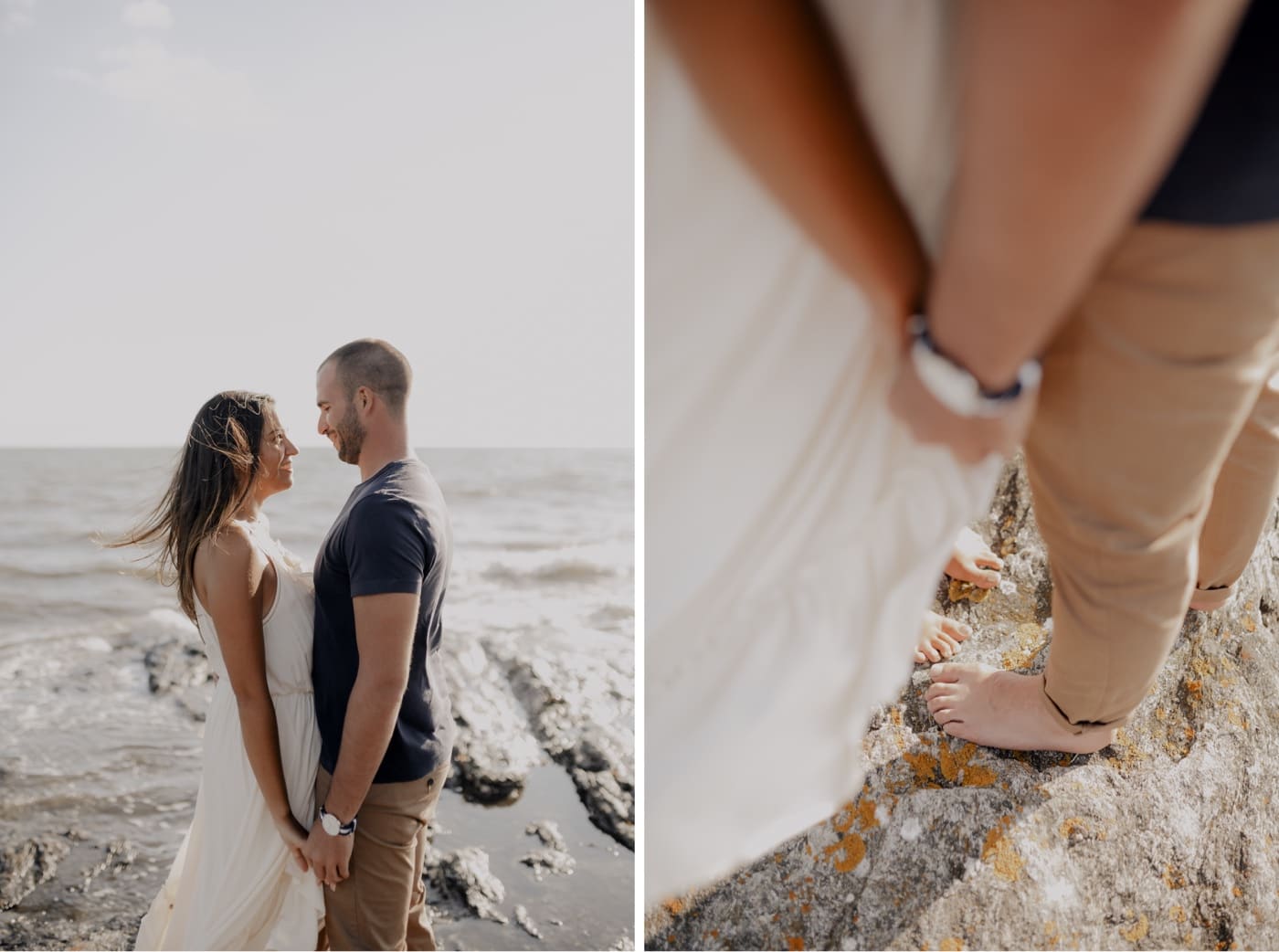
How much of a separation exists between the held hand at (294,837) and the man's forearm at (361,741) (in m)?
0.07

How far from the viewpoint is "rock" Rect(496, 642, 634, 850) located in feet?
7.25

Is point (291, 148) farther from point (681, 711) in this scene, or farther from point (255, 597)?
point (681, 711)

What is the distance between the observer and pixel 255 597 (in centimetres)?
128

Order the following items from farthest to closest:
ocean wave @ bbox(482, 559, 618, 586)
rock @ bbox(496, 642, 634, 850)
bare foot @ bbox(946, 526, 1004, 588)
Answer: ocean wave @ bbox(482, 559, 618, 586)
rock @ bbox(496, 642, 634, 850)
bare foot @ bbox(946, 526, 1004, 588)

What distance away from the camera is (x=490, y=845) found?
2053 mm

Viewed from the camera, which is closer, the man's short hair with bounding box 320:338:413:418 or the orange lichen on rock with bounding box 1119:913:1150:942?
the orange lichen on rock with bounding box 1119:913:1150:942

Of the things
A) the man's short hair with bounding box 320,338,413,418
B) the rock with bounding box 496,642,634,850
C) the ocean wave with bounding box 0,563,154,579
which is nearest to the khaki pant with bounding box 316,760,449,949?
the man's short hair with bounding box 320,338,413,418

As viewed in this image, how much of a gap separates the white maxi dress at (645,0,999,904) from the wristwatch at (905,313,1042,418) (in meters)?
0.04

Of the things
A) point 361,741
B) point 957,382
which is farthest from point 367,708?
point 957,382

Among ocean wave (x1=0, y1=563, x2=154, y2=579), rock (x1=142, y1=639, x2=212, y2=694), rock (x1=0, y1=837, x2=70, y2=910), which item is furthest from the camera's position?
ocean wave (x1=0, y1=563, x2=154, y2=579)

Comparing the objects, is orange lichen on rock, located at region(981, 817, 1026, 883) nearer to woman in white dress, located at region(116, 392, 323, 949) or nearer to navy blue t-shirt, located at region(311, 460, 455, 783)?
navy blue t-shirt, located at region(311, 460, 455, 783)

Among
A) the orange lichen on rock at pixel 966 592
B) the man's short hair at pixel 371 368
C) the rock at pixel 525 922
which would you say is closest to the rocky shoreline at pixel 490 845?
the rock at pixel 525 922

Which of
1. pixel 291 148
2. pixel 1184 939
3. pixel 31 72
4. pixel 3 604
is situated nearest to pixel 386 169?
pixel 291 148

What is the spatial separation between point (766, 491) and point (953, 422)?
248 millimetres
